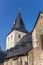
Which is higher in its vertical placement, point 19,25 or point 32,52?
point 19,25

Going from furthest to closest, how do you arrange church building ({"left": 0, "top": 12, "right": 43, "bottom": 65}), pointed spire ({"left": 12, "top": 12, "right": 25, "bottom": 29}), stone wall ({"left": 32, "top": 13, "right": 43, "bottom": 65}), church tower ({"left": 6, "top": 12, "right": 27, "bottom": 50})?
pointed spire ({"left": 12, "top": 12, "right": 25, "bottom": 29})
church tower ({"left": 6, "top": 12, "right": 27, "bottom": 50})
church building ({"left": 0, "top": 12, "right": 43, "bottom": 65})
stone wall ({"left": 32, "top": 13, "right": 43, "bottom": 65})

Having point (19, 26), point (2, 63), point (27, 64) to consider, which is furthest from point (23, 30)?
point (27, 64)

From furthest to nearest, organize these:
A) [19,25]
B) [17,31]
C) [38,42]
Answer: [17,31] < [19,25] < [38,42]

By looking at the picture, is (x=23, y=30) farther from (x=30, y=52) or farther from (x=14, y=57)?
(x=30, y=52)

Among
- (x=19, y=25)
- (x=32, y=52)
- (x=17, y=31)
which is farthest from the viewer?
(x=17, y=31)

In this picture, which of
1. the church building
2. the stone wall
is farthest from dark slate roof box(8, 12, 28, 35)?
the stone wall

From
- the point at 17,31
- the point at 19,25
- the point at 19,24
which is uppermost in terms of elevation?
the point at 19,24

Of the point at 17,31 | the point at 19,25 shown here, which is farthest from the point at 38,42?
the point at 17,31

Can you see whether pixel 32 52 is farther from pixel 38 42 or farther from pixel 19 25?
pixel 19 25

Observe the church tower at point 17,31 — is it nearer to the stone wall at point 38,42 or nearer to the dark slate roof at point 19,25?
the dark slate roof at point 19,25

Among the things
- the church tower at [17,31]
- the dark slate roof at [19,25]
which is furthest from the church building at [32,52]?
the dark slate roof at [19,25]

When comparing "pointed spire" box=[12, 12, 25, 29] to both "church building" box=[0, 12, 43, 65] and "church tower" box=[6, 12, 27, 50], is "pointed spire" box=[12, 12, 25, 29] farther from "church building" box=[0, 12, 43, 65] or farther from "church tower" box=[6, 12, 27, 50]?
"church building" box=[0, 12, 43, 65]

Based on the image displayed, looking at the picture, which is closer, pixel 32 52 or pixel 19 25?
pixel 32 52

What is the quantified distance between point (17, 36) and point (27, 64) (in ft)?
105
